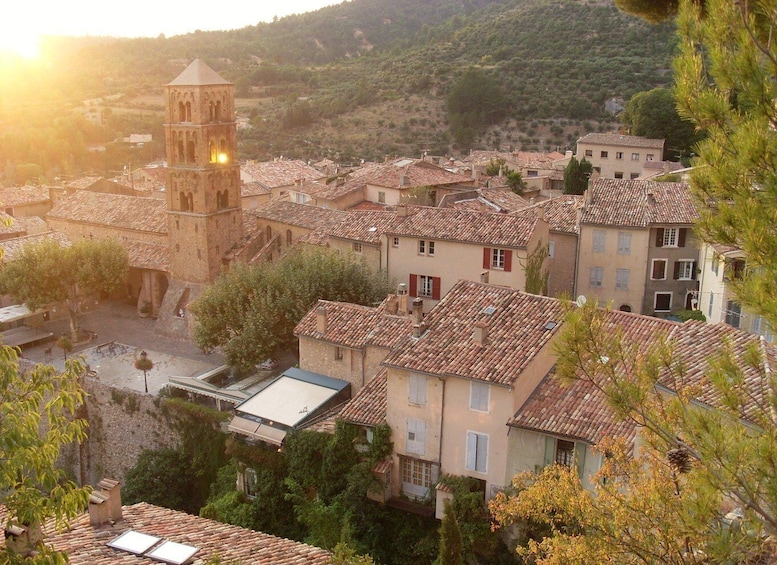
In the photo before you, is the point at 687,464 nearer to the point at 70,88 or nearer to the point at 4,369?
the point at 4,369

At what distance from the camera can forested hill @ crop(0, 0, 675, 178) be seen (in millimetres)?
85188

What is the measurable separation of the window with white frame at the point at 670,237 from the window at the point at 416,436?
1736 centimetres

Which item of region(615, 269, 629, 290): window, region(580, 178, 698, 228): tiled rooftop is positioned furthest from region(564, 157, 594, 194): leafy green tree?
region(615, 269, 629, 290): window

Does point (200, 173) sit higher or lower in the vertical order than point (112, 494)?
higher

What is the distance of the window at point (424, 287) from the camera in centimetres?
3362

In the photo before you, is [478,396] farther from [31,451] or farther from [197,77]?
[197,77]

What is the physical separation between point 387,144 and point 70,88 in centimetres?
5908

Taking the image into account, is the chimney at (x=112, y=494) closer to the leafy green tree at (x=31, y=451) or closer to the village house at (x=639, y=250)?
the leafy green tree at (x=31, y=451)

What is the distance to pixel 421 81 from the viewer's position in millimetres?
95750

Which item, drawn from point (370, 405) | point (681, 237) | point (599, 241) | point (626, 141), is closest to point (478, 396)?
point (370, 405)

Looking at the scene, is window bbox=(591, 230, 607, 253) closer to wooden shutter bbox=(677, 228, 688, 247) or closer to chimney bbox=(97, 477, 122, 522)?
wooden shutter bbox=(677, 228, 688, 247)

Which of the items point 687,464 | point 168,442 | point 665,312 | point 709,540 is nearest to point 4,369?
point 709,540

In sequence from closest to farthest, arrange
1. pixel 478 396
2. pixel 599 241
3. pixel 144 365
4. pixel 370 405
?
pixel 478 396
pixel 370 405
pixel 144 365
pixel 599 241

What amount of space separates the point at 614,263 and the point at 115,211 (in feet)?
91.0
